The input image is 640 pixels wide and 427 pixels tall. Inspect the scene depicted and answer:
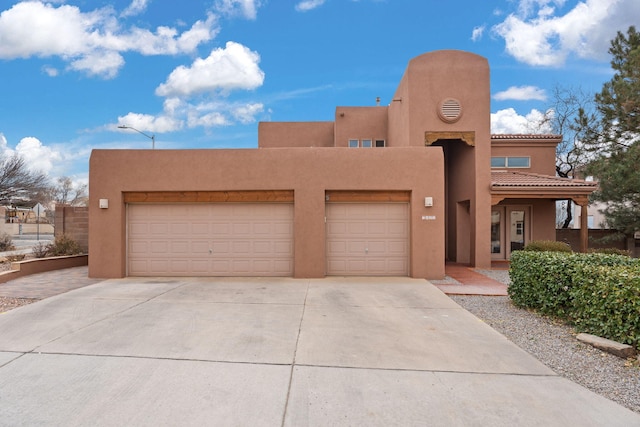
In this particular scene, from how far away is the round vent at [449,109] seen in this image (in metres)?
13.4

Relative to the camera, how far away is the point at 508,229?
15.7 m

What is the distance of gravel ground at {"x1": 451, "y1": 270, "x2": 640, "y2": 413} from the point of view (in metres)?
3.95

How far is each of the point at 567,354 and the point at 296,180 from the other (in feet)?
24.3

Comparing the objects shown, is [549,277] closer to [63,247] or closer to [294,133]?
[63,247]

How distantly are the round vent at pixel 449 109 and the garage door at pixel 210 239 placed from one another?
6892 mm

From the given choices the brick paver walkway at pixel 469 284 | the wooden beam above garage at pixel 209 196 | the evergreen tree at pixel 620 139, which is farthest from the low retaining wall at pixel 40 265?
the evergreen tree at pixel 620 139

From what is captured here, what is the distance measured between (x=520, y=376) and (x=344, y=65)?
54.6 ft

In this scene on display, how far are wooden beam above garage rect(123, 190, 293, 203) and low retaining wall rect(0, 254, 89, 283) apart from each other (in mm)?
3450

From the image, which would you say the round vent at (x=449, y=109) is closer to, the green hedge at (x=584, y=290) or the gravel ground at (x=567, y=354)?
the green hedge at (x=584, y=290)

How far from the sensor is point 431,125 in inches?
535

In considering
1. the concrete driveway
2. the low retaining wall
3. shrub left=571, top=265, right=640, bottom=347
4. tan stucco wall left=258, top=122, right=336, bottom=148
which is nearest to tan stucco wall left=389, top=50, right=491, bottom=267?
the concrete driveway

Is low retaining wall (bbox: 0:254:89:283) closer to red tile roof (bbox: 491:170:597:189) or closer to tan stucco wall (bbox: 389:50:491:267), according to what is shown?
tan stucco wall (bbox: 389:50:491:267)

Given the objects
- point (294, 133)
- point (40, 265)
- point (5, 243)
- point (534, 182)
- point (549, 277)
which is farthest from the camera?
point (294, 133)

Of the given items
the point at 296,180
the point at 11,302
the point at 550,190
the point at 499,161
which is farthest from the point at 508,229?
the point at 11,302
